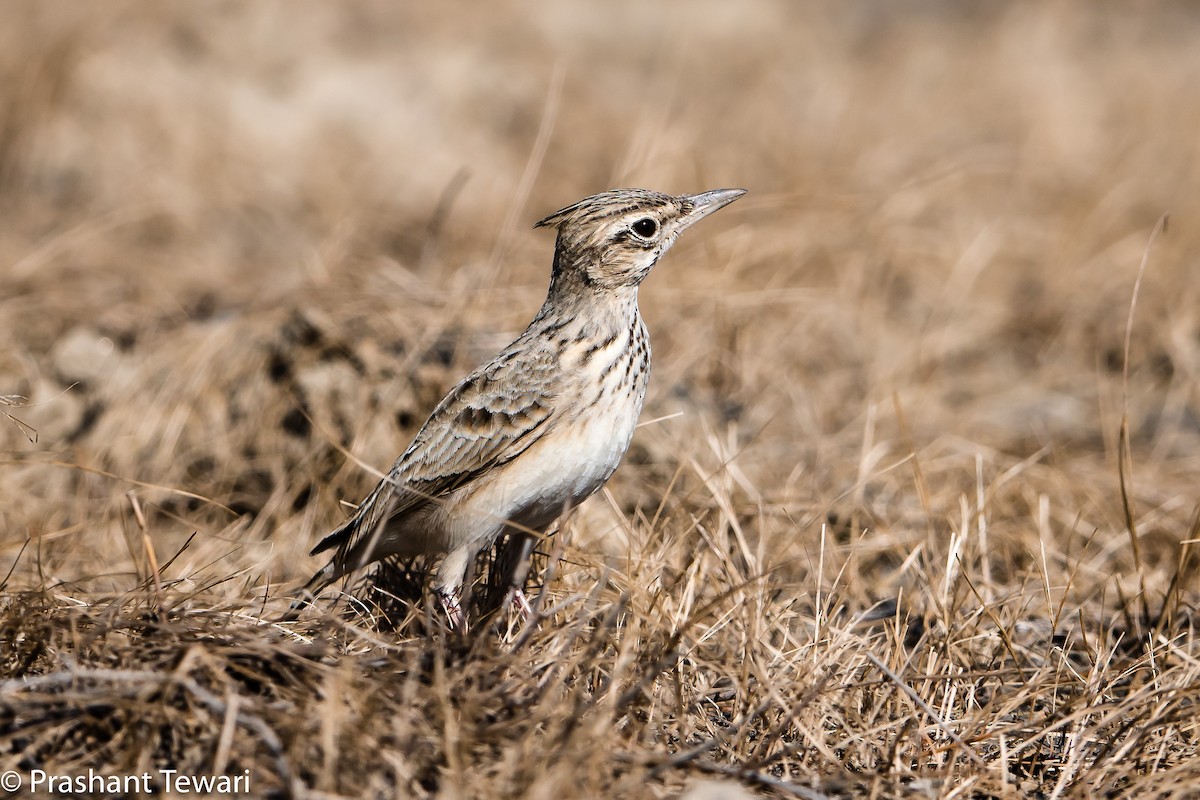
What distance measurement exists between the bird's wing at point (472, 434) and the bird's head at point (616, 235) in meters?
0.35

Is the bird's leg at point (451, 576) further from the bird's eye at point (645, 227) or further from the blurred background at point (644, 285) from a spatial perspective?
the bird's eye at point (645, 227)

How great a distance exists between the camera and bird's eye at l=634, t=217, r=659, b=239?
3.97m

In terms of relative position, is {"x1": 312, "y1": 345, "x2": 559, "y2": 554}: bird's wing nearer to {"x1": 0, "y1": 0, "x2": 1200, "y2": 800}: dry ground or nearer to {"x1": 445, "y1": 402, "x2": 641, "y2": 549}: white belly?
{"x1": 445, "y1": 402, "x2": 641, "y2": 549}: white belly

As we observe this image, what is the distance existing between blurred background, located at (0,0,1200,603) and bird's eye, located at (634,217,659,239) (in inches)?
35.6

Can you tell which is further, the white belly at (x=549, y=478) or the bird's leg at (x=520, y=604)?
the bird's leg at (x=520, y=604)

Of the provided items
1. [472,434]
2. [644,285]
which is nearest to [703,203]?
[472,434]

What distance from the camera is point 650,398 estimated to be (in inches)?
228

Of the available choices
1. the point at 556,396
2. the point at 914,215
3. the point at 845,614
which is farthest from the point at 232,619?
the point at 914,215

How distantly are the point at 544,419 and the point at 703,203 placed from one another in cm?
101

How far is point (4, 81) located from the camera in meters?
9.38

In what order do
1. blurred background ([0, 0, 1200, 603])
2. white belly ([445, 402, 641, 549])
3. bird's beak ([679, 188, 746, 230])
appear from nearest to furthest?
white belly ([445, 402, 641, 549]), bird's beak ([679, 188, 746, 230]), blurred background ([0, 0, 1200, 603])

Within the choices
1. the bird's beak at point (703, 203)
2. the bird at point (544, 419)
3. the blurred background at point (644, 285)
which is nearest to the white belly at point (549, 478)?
the bird at point (544, 419)

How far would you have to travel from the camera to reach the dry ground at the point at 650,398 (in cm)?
304

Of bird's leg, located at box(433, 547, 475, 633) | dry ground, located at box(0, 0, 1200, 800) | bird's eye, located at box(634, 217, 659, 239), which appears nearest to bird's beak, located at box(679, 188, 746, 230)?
bird's eye, located at box(634, 217, 659, 239)
